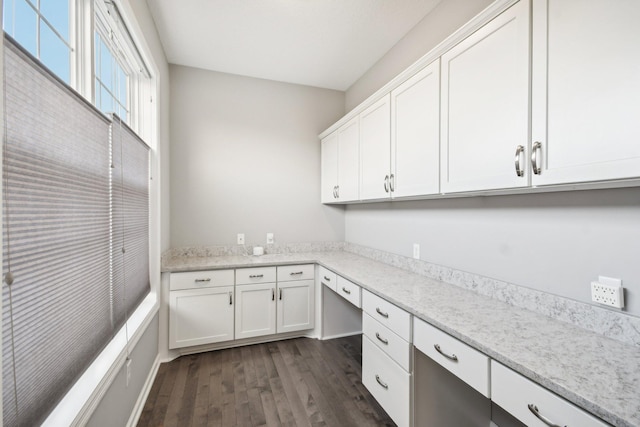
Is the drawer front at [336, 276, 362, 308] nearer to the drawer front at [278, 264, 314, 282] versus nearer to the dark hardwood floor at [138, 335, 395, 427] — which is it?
the drawer front at [278, 264, 314, 282]

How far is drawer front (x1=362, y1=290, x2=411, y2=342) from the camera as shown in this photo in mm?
1468

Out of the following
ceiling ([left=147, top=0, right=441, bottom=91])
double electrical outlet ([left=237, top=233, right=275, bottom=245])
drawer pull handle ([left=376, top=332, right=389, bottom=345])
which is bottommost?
drawer pull handle ([left=376, top=332, right=389, bottom=345])

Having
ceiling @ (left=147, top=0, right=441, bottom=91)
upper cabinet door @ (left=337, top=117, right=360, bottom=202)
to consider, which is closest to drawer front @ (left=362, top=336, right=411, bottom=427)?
upper cabinet door @ (left=337, top=117, right=360, bottom=202)

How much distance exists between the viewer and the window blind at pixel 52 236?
2.45 feet

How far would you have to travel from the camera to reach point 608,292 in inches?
42.1

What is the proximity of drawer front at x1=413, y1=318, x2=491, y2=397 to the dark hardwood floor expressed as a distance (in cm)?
74

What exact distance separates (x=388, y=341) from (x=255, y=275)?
4.68 ft

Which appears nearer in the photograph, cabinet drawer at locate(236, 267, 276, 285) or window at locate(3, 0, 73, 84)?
window at locate(3, 0, 73, 84)

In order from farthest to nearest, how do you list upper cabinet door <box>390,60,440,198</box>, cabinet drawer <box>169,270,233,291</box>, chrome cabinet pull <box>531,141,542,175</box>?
cabinet drawer <box>169,270,233,291</box> → upper cabinet door <box>390,60,440,198</box> → chrome cabinet pull <box>531,141,542,175</box>

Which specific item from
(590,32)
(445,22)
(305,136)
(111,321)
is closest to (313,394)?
(111,321)

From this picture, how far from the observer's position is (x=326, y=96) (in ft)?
11.0

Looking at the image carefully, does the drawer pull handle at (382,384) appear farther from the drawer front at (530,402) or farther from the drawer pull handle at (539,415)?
the drawer pull handle at (539,415)

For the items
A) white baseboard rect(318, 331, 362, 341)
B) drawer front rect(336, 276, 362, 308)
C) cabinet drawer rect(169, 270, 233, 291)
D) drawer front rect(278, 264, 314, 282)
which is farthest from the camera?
white baseboard rect(318, 331, 362, 341)

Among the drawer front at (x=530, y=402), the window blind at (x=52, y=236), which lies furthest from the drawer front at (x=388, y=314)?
the window blind at (x=52, y=236)
